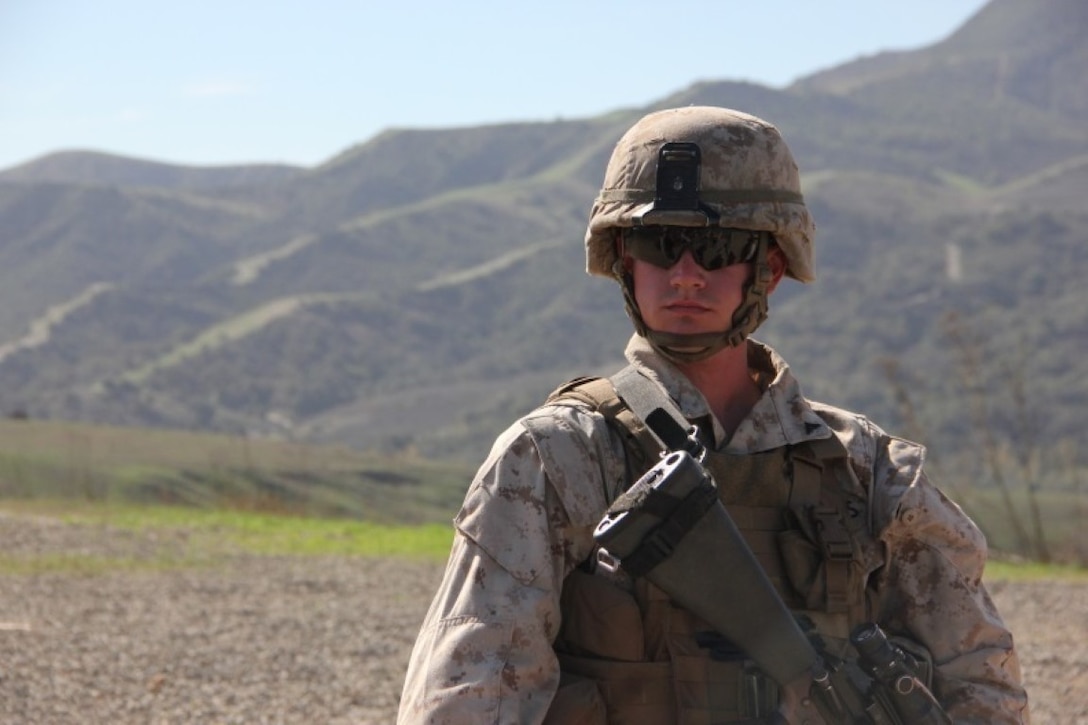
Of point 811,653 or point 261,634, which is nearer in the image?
point 811,653

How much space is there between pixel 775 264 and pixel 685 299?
293 millimetres

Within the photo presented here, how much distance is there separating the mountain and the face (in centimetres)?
6568

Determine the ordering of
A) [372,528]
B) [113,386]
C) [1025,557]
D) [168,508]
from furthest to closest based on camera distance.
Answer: [113,386]
[168,508]
[372,528]
[1025,557]

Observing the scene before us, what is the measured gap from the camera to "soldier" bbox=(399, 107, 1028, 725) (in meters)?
2.32

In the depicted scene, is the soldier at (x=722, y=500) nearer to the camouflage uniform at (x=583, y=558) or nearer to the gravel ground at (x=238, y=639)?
the camouflage uniform at (x=583, y=558)

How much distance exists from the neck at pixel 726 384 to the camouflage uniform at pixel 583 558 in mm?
51

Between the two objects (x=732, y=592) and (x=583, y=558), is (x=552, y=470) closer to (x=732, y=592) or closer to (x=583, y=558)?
(x=583, y=558)

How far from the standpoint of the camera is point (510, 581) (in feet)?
7.59

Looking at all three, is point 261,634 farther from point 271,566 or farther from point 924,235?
point 924,235

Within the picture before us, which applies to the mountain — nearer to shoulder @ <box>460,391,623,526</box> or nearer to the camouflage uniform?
the camouflage uniform

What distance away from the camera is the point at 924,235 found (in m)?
124

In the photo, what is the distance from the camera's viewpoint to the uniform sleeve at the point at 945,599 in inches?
101

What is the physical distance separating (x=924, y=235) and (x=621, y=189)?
125 m

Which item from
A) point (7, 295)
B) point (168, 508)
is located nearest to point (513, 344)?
point (7, 295)
